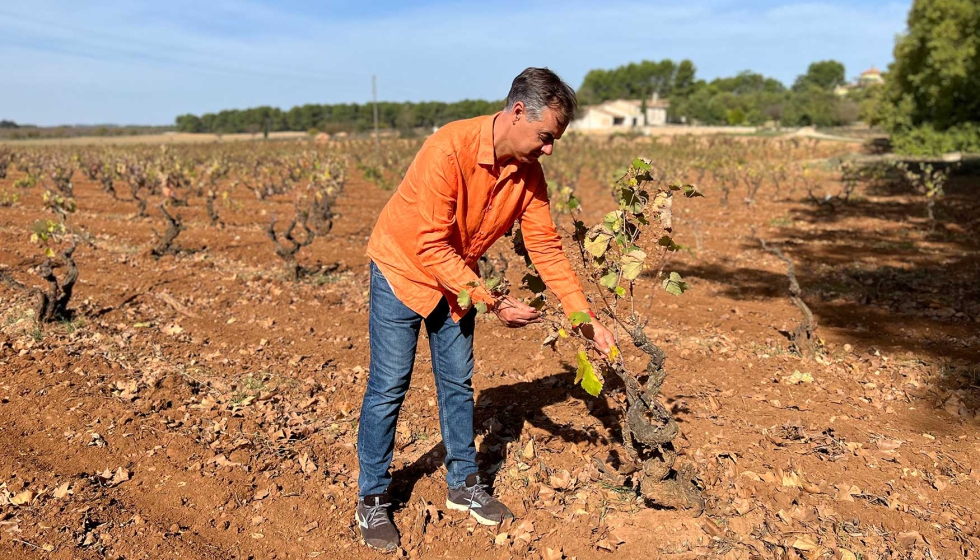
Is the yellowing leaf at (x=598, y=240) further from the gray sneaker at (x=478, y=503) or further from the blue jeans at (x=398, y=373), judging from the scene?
the gray sneaker at (x=478, y=503)

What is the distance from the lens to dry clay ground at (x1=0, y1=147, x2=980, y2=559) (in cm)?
303

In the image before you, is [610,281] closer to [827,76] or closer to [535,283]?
[535,283]

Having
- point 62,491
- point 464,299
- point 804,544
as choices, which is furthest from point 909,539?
point 62,491

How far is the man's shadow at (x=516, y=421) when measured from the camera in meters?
3.62

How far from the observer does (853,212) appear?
49.8ft

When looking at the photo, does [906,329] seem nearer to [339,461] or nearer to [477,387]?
[477,387]

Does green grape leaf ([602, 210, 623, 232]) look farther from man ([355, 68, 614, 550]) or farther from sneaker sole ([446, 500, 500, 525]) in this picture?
sneaker sole ([446, 500, 500, 525])

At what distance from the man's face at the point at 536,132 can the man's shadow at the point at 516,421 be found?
4.83 feet

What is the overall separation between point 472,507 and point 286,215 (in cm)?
1166

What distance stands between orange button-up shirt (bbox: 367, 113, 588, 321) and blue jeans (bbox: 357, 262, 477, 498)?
119 mm

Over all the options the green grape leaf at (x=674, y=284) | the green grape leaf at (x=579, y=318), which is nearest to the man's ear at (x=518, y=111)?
the green grape leaf at (x=579, y=318)

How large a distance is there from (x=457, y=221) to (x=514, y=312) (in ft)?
1.32

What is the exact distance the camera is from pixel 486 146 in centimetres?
242

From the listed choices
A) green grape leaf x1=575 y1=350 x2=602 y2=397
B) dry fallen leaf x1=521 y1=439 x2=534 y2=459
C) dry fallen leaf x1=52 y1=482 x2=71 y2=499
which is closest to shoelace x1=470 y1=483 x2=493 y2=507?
dry fallen leaf x1=521 y1=439 x2=534 y2=459
